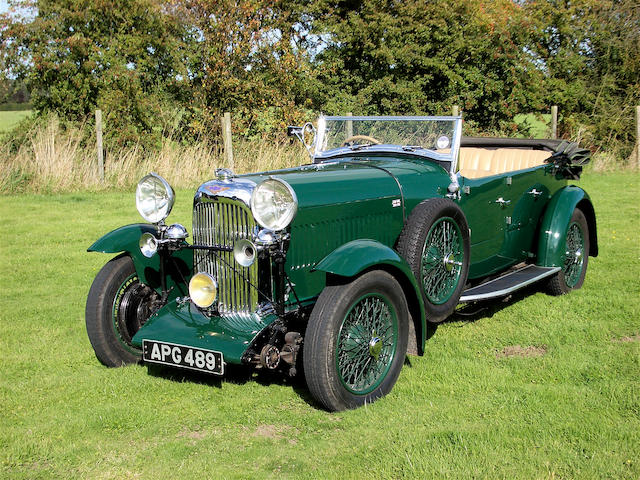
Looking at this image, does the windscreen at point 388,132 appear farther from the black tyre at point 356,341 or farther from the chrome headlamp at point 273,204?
the chrome headlamp at point 273,204

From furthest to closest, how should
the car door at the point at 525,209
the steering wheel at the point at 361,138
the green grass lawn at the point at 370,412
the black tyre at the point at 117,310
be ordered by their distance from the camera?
the car door at the point at 525,209, the steering wheel at the point at 361,138, the black tyre at the point at 117,310, the green grass lawn at the point at 370,412

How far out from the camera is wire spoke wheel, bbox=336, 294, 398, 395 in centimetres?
376

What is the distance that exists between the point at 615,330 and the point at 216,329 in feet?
10.3

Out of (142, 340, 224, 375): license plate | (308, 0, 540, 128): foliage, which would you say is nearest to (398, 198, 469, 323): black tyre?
(142, 340, 224, 375): license plate

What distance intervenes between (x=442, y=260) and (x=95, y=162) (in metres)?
9.94

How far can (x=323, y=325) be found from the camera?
3.58m

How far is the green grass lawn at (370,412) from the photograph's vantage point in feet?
10.4

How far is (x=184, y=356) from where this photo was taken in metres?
3.81

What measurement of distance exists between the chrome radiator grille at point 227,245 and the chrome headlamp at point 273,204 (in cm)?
23

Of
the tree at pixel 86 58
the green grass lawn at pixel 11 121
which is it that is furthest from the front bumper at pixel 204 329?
the green grass lawn at pixel 11 121

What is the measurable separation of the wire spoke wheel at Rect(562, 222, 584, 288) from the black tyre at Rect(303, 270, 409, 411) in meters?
2.86

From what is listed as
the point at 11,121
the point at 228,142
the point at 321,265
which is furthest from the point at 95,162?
the point at 11,121

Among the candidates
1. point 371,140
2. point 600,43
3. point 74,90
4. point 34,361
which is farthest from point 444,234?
point 600,43

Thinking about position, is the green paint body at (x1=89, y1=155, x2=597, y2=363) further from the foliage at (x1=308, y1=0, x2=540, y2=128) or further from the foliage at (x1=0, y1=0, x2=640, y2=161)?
the foliage at (x1=308, y1=0, x2=540, y2=128)
